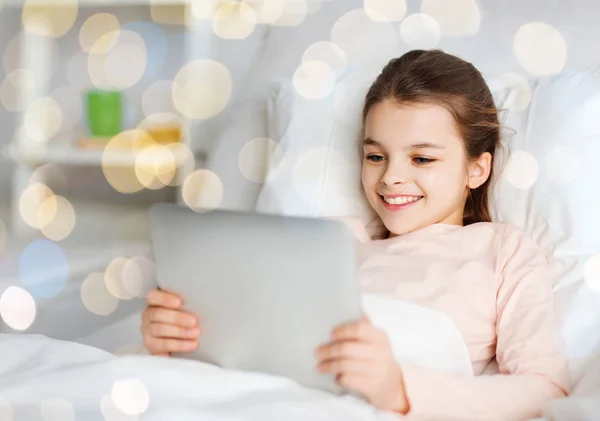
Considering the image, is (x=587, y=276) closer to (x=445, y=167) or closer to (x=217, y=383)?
(x=445, y=167)

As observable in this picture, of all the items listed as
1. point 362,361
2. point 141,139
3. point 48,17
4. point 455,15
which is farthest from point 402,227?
point 48,17

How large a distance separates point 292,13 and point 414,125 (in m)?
0.77

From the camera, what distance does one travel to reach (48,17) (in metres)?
1.90

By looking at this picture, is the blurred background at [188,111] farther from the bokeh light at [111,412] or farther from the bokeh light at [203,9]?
the bokeh light at [111,412]

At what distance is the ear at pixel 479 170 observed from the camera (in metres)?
1.01

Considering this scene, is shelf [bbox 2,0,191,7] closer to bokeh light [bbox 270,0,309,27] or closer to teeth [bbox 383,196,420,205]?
bokeh light [bbox 270,0,309,27]

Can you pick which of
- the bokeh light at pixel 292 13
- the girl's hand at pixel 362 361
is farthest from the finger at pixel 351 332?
the bokeh light at pixel 292 13

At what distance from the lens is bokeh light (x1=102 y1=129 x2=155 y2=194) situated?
65.9 inches

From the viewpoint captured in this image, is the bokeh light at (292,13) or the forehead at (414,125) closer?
the forehead at (414,125)

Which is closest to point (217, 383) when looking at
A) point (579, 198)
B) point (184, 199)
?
point (579, 198)

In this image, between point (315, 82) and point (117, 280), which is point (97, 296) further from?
point (315, 82)

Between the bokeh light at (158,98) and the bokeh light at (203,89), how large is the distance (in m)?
0.17

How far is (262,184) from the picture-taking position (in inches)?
52.2

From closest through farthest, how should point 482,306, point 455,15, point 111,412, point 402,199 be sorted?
point 111,412, point 482,306, point 402,199, point 455,15
